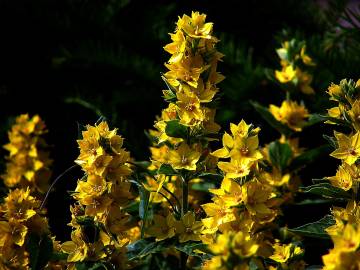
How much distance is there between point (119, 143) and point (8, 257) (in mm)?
301

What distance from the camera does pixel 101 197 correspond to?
1186 millimetres

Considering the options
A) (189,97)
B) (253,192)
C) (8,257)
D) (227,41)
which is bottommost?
(8,257)

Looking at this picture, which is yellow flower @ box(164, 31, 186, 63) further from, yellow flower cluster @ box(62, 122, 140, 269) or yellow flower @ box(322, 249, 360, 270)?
yellow flower @ box(322, 249, 360, 270)

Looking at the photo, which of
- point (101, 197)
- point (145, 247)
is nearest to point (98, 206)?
point (101, 197)

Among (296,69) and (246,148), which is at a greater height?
(296,69)

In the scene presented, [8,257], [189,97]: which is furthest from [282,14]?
[8,257]

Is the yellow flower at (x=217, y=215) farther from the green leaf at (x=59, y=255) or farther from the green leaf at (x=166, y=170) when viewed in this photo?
the green leaf at (x=59, y=255)

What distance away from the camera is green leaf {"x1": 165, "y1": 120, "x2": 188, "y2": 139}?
1225 millimetres

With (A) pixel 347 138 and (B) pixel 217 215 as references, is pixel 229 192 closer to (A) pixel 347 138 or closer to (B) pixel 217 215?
(B) pixel 217 215

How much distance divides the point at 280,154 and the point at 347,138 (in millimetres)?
489

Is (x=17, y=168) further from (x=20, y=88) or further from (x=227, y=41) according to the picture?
(x=227, y=41)

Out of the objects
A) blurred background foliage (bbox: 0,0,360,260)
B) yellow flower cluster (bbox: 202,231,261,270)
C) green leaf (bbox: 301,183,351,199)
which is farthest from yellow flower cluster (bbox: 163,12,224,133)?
blurred background foliage (bbox: 0,0,360,260)

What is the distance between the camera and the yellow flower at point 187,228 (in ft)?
4.00

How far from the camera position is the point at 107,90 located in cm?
245
